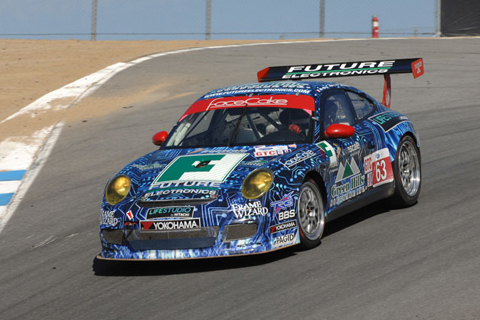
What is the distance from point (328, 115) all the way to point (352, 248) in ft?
4.97

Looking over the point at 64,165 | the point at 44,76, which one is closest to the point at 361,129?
the point at 64,165

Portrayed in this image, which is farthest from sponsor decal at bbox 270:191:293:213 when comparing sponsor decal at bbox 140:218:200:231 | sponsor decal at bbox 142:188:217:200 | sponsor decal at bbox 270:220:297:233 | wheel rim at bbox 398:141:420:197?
wheel rim at bbox 398:141:420:197

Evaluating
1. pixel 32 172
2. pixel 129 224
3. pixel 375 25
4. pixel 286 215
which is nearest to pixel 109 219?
pixel 129 224

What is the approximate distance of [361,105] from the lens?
864 centimetres

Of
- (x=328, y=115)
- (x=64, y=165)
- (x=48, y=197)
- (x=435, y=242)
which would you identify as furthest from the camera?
(x=64, y=165)

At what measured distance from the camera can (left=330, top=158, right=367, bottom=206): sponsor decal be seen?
24.4ft

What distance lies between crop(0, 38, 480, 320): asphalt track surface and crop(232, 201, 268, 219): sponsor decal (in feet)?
1.39

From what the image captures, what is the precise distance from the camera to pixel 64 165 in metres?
11.7

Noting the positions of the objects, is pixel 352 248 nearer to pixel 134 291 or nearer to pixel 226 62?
pixel 134 291

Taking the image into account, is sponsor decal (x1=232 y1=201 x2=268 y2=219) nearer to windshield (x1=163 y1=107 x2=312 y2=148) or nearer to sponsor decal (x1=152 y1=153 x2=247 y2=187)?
sponsor decal (x1=152 y1=153 x2=247 y2=187)

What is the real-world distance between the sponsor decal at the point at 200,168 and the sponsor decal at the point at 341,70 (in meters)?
2.53

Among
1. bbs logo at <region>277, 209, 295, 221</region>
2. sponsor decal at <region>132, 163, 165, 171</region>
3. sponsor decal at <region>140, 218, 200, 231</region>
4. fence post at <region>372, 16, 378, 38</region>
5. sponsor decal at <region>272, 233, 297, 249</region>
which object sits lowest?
sponsor decal at <region>272, 233, 297, 249</region>

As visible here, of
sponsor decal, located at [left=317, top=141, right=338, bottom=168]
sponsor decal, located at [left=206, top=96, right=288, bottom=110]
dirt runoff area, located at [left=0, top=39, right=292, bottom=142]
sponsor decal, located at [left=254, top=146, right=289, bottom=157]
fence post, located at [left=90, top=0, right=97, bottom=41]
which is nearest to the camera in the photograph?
sponsor decal, located at [left=254, top=146, right=289, bottom=157]

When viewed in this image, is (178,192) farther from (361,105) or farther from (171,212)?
(361,105)
